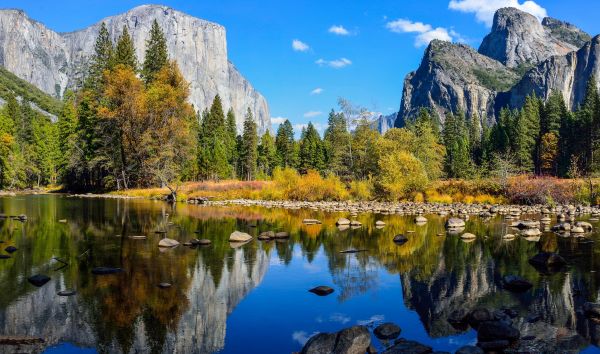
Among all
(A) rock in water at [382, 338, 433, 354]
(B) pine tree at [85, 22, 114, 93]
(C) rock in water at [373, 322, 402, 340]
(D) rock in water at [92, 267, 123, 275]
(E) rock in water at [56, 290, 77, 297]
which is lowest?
(C) rock in water at [373, 322, 402, 340]

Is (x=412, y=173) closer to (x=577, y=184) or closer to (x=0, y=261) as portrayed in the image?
(x=577, y=184)

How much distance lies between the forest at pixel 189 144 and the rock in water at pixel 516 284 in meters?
31.2

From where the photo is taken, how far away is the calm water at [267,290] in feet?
30.1

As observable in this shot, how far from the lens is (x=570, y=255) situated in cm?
1716

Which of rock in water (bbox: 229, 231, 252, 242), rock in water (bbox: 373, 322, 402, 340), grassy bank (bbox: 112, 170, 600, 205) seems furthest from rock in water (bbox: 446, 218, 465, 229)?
rock in water (bbox: 373, 322, 402, 340)

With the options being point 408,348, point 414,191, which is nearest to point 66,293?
point 408,348

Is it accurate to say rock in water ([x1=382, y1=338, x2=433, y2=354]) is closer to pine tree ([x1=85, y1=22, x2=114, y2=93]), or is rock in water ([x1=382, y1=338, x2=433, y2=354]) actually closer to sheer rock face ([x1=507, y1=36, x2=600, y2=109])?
pine tree ([x1=85, y1=22, x2=114, y2=93])

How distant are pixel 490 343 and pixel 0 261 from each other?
14.8 meters

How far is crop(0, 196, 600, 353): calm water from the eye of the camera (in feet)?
30.1

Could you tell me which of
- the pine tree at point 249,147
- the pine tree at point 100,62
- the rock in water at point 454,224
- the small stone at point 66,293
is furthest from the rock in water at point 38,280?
the pine tree at point 249,147

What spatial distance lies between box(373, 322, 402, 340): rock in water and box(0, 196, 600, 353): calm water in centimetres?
20

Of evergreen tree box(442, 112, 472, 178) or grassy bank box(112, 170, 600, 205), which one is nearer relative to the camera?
grassy bank box(112, 170, 600, 205)

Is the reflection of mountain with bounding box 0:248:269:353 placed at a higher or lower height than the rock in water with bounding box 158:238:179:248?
lower

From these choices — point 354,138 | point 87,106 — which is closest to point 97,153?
point 87,106
